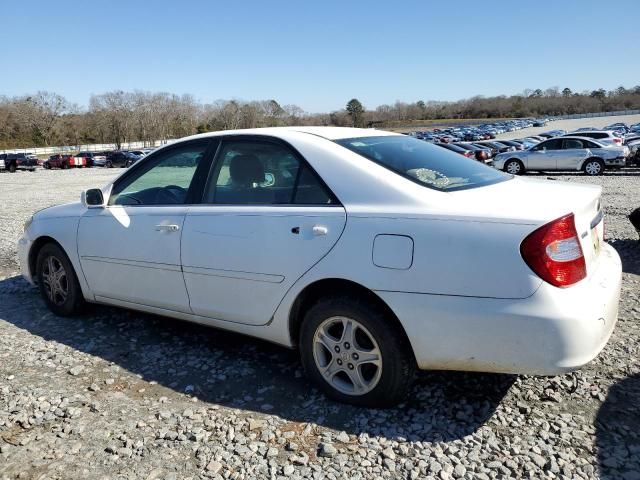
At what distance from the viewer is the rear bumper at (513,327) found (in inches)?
96.7

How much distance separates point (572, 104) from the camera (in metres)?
157

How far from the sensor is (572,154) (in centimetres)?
2120

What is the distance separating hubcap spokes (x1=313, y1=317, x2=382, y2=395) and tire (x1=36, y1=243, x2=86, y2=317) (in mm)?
2518

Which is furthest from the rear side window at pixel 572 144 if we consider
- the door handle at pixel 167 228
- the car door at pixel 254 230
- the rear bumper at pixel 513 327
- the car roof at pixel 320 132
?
the door handle at pixel 167 228

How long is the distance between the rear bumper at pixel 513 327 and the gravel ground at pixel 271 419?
16.3 inches

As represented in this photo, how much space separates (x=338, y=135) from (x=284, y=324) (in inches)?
50.6

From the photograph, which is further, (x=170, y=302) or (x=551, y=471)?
(x=170, y=302)

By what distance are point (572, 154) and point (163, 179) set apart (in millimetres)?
20811

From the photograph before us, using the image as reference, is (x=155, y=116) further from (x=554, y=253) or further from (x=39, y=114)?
(x=554, y=253)

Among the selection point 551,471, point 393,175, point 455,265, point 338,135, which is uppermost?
point 338,135

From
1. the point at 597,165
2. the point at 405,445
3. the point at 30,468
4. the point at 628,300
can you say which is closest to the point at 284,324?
the point at 405,445

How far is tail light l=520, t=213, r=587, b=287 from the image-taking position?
2459 mm

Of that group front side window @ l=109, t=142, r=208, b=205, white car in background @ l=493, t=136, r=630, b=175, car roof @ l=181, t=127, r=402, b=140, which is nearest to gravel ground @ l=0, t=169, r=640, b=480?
front side window @ l=109, t=142, r=208, b=205

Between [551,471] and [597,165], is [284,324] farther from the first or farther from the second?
[597,165]
